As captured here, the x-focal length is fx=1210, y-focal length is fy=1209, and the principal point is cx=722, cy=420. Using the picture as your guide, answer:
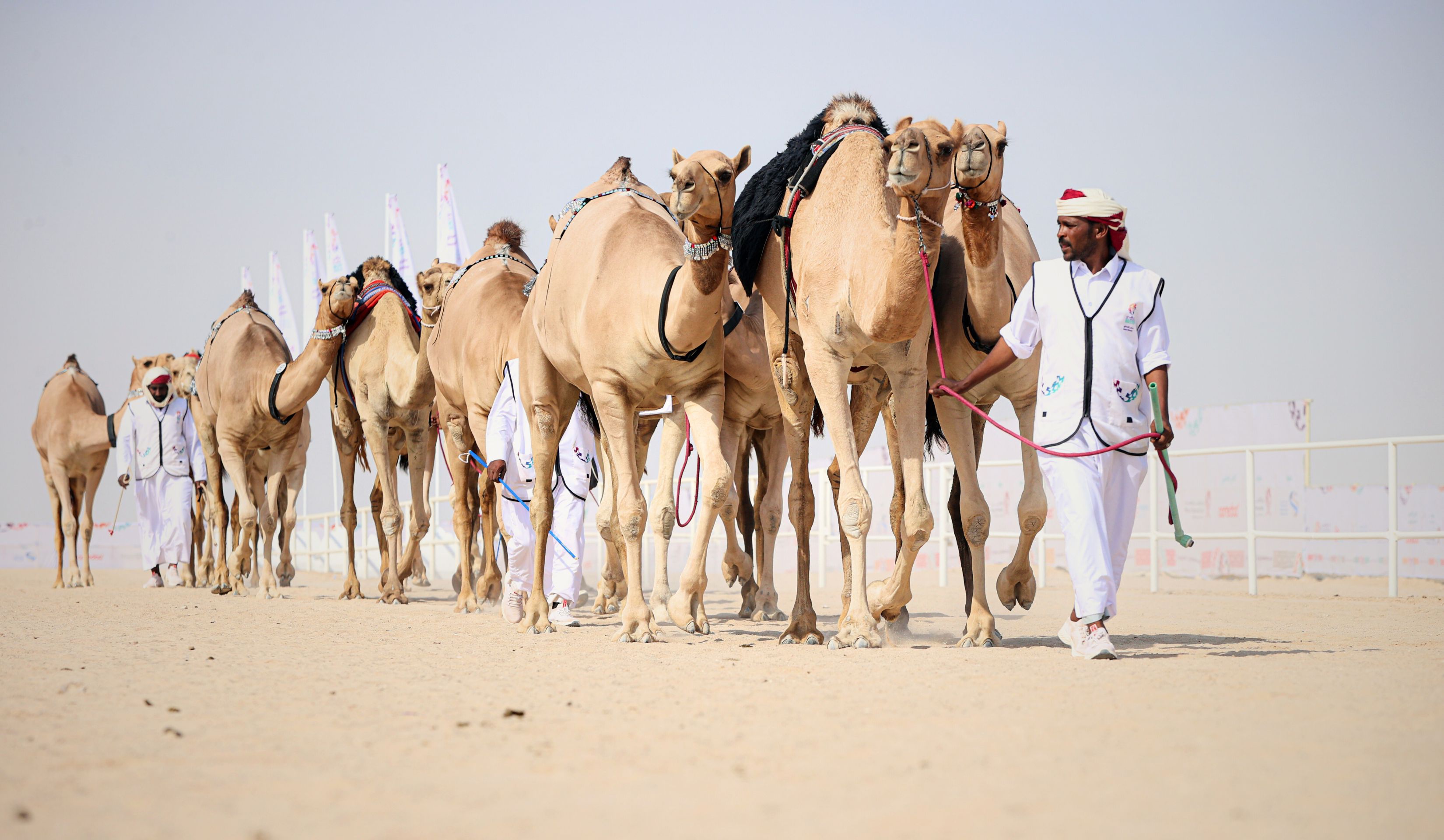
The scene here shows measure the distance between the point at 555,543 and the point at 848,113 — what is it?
3.94m

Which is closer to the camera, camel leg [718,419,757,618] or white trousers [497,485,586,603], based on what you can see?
white trousers [497,485,586,603]

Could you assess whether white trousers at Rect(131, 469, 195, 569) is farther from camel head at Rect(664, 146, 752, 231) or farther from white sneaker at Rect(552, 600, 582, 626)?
camel head at Rect(664, 146, 752, 231)

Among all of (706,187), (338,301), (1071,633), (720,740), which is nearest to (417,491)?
(338,301)

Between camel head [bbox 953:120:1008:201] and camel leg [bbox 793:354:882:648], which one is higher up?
camel head [bbox 953:120:1008:201]

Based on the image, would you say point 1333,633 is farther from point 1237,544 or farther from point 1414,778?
point 1237,544

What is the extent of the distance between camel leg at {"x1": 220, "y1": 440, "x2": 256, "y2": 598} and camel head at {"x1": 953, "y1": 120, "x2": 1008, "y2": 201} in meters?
9.29

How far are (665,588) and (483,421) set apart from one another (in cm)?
292

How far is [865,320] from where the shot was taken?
6148mm

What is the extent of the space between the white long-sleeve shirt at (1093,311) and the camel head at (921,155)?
28.1 inches

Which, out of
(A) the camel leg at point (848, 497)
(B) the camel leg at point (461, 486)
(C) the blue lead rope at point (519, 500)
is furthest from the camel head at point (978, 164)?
(B) the camel leg at point (461, 486)

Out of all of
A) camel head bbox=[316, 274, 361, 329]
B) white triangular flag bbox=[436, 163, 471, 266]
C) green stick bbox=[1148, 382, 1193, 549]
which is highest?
white triangular flag bbox=[436, 163, 471, 266]

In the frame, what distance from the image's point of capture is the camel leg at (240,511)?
501 inches

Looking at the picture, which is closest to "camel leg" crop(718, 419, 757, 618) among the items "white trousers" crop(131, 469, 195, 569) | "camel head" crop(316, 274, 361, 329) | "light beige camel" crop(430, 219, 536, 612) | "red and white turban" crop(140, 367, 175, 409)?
"light beige camel" crop(430, 219, 536, 612)

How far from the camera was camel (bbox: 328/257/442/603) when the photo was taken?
12.0 m
